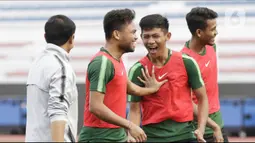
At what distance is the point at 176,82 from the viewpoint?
664 centimetres

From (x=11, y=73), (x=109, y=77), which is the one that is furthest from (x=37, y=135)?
(x=11, y=73)

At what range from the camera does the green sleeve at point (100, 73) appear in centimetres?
599

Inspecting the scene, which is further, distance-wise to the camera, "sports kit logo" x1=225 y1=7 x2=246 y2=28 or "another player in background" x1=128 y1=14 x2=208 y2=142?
"sports kit logo" x1=225 y1=7 x2=246 y2=28

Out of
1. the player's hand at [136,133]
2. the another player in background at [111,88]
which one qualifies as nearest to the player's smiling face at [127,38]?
the another player in background at [111,88]

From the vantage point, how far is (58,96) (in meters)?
5.17

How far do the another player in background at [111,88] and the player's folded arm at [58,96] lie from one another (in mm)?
773

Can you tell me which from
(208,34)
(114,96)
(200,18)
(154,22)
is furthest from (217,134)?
(114,96)

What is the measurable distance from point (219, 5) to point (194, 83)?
29.9 ft

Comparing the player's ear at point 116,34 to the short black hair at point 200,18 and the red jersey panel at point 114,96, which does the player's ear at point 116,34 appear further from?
the short black hair at point 200,18

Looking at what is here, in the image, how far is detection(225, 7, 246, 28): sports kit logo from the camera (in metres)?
15.5

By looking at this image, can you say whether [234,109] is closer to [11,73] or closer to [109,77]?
[11,73]

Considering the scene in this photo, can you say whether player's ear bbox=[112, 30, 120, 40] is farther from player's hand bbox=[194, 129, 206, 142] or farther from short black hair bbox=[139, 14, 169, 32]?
player's hand bbox=[194, 129, 206, 142]

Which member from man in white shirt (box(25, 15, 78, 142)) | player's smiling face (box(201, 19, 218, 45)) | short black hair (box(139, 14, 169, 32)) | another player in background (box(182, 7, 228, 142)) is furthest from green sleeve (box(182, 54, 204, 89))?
man in white shirt (box(25, 15, 78, 142))

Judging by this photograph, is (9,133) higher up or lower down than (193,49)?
lower down
